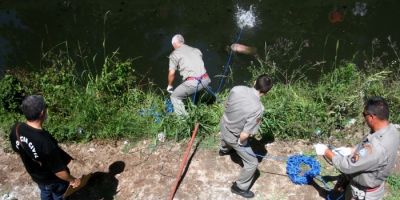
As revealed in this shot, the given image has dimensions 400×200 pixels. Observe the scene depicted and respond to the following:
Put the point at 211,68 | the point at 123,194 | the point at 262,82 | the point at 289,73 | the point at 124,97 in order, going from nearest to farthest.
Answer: the point at 262,82 < the point at 123,194 < the point at 124,97 < the point at 289,73 < the point at 211,68

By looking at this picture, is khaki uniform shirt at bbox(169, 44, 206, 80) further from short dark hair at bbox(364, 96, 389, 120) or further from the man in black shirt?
short dark hair at bbox(364, 96, 389, 120)

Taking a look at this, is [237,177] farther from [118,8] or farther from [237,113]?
[118,8]

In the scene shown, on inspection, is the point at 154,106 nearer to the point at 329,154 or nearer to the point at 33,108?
the point at 33,108

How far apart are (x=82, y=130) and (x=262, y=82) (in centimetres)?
295

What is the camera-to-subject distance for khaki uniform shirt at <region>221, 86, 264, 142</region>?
4848mm

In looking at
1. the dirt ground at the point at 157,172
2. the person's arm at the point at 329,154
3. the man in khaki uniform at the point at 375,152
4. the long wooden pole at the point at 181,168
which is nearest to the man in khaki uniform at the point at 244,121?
the dirt ground at the point at 157,172

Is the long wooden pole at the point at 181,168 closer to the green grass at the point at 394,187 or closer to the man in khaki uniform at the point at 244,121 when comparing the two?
the man in khaki uniform at the point at 244,121

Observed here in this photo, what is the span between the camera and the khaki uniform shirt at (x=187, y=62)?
673cm

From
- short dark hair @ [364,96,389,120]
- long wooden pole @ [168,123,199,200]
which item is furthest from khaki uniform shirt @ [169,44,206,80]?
short dark hair @ [364,96,389,120]

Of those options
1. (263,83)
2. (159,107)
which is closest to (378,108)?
(263,83)

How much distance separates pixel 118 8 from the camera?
38.8ft

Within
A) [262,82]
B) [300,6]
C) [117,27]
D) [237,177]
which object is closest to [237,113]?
[262,82]

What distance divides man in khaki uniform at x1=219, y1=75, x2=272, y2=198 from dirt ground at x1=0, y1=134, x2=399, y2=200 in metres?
0.28

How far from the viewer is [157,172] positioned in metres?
5.79
